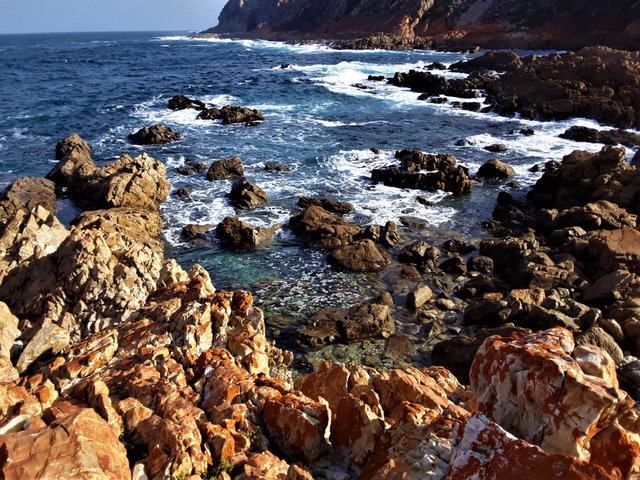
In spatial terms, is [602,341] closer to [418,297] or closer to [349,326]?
[418,297]

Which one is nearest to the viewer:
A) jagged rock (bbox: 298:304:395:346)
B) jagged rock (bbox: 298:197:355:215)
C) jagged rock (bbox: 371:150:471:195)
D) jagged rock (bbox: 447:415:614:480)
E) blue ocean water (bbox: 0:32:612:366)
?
jagged rock (bbox: 447:415:614:480)

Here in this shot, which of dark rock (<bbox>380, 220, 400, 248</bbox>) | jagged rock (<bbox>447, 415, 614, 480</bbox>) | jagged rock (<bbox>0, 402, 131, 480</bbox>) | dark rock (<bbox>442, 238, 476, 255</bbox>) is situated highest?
jagged rock (<bbox>447, 415, 614, 480</bbox>)

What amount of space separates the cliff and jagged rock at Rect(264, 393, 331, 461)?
83725 mm

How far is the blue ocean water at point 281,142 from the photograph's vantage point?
2131 cm

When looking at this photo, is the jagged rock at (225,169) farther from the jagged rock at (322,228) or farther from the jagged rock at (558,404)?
the jagged rock at (558,404)

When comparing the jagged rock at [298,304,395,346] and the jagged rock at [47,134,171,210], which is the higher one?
the jagged rock at [47,134,171,210]

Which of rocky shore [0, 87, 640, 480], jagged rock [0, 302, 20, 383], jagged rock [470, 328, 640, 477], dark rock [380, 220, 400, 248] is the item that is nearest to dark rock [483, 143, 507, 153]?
rocky shore [0, 87, 640, 480]

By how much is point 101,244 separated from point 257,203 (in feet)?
44.4

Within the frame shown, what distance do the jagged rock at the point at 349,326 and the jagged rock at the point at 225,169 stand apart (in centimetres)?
1702

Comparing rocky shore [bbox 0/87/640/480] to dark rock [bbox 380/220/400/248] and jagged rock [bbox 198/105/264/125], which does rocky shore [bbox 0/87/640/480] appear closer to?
dark rock [bbox 380/220/400/248]

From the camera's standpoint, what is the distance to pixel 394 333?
1678 centimetres

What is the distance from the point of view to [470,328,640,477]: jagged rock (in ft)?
19.5

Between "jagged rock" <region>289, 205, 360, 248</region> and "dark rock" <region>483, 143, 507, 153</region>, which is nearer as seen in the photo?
"jagged rock" <region>289, 205, 360, 248</region>

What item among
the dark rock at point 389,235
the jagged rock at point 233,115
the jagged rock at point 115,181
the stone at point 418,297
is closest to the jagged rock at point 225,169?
the jagged rock at point 115,181
